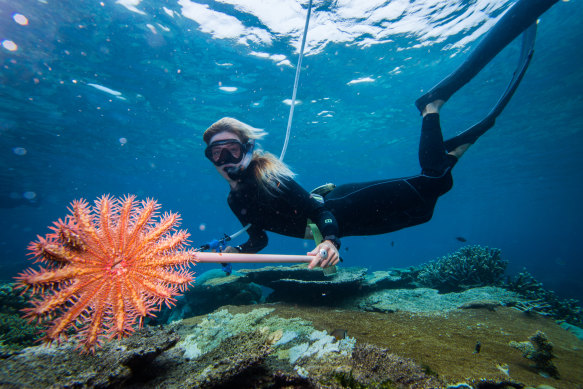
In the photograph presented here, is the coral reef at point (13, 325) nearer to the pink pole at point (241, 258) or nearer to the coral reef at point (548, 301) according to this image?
the pink pole at point (241, 258)

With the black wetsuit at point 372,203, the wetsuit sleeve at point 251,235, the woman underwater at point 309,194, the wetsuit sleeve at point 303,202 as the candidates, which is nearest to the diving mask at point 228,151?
the woman underwater at point 309,194

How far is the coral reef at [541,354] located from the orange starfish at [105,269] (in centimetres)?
489

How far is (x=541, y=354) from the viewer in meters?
3.33

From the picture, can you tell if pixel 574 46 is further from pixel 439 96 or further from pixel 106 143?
pixel 106 143

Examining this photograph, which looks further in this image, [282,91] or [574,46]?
[282,91]

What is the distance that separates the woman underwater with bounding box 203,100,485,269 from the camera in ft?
14.8

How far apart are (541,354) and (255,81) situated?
17.9 meters

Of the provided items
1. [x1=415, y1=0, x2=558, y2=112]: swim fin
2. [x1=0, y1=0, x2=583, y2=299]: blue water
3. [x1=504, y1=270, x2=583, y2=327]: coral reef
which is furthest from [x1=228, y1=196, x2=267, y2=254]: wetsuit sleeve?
[x1=0, y1=0, x2=583, y2=299]: blue water

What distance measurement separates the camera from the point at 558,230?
141 meters

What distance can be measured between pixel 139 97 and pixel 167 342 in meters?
20.5

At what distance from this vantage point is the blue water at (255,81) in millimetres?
11914

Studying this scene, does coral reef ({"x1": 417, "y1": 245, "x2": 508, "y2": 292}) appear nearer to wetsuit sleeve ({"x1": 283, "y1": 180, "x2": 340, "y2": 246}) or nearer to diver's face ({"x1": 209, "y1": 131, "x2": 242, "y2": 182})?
wetsuit sleeve ({"x1": 283, "y1": 180, "x2": 340, "y2": 246})

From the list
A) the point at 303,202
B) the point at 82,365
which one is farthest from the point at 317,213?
the point at 82,365

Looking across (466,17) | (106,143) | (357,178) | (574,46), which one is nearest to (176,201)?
(106,143)
